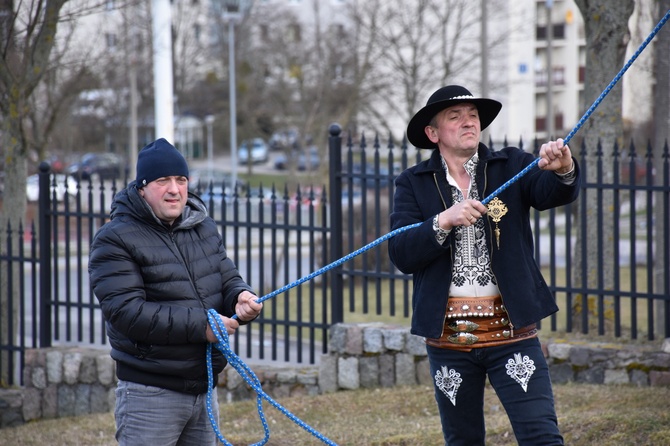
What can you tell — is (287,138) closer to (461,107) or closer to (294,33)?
(294,33)

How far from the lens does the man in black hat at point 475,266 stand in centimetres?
348

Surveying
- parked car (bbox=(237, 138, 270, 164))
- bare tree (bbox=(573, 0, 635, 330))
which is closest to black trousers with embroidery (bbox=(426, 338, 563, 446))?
bare tree (bbox=(573, 0, 635, 330))

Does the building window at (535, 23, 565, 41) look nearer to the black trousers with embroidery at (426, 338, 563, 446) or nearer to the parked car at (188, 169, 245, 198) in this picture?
the parked car at (188, 169, 245, 198)

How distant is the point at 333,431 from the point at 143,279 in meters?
2.84

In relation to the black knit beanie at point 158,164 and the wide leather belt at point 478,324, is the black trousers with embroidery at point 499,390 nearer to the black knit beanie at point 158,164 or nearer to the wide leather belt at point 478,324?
the wide leather belt at point 478,324

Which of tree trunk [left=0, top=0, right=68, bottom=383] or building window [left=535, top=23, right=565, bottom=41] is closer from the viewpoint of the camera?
tree trunk [left=0, top=0, right=68, bottom=383]

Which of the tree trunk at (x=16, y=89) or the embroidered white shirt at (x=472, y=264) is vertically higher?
the tree trunk at (x=16, y=89)

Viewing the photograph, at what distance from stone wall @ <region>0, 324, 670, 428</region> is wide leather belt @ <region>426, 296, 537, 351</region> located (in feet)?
10.6

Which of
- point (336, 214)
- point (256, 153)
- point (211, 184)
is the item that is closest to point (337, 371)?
point (336, 214)

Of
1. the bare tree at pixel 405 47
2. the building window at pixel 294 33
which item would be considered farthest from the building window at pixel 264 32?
the bare tree at pixel 405 47

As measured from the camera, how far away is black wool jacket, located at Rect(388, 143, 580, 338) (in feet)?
11.5

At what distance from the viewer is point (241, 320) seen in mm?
3637

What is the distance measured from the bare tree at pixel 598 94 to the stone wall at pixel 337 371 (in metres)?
0.77

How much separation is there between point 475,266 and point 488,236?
136mm
